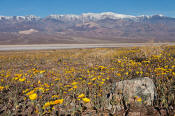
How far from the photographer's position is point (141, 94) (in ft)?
10.7

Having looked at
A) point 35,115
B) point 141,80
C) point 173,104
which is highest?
point 141,80

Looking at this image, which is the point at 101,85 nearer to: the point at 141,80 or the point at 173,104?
the point at 141,80

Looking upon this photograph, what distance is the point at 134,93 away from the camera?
11.0 feet

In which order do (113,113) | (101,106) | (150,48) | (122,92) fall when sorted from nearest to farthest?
(113,113) < (101,106) < (122,92) < (150,48)

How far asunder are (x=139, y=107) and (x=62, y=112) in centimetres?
156

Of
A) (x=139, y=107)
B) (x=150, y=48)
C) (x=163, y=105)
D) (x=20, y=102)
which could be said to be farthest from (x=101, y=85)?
(x=150, y=48)

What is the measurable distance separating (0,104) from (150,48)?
876 cm

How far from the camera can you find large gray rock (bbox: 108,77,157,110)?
9.99 feet

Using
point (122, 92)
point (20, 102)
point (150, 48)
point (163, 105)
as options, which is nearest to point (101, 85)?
point (122, 92)

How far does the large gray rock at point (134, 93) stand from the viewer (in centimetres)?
304

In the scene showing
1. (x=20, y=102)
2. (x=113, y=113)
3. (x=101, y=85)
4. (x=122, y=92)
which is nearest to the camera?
(x=113, y=113)

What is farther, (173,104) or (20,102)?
(20,102)

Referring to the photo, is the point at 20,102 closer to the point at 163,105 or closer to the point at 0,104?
the point at 0,104

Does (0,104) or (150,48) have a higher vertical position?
(150,48)
